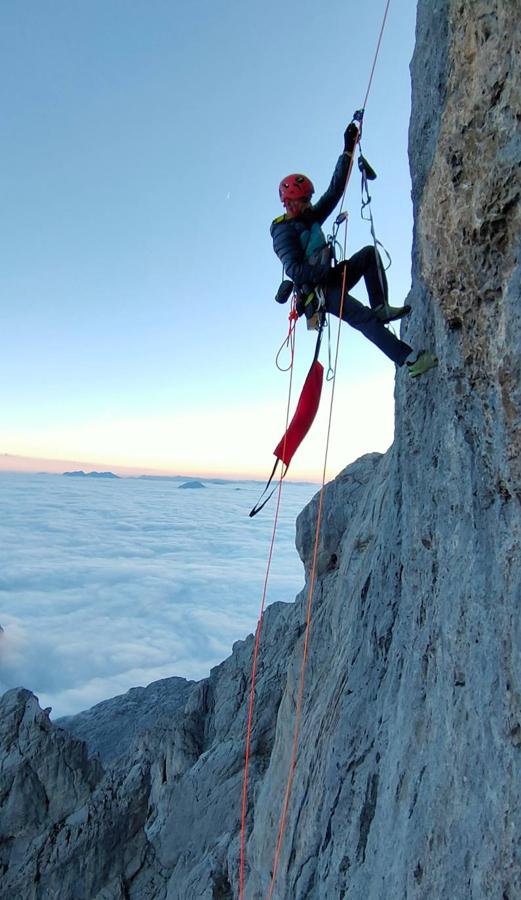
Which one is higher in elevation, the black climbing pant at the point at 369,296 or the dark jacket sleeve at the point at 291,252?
the dark jacket sleeve at the point at 291,252

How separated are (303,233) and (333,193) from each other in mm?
544

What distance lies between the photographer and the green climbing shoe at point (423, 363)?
4.43 meters

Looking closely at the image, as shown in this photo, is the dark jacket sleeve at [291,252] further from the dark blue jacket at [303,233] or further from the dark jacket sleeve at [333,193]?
the dark jacket sleeve at [333,193]

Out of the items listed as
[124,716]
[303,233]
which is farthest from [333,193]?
[124,716]

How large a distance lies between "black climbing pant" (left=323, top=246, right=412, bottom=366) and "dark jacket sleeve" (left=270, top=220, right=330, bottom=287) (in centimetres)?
26

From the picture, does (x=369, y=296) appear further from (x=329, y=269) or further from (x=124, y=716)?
(x=124, y=716)

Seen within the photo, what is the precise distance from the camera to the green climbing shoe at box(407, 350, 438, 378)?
4430 mm

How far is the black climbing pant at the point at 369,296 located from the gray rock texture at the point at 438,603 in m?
0.30

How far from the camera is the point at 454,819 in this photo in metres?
3.19

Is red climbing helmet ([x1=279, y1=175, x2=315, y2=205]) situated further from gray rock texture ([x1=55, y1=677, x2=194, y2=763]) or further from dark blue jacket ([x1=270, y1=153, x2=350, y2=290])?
gray rock texture ([x1=55, y1=677, x2=194, y2=763])

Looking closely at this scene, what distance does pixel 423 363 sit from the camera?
4.46 metres

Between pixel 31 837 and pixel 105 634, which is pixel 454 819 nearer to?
pixel 31 837

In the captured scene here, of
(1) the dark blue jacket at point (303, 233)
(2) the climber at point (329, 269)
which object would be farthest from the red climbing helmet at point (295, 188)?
(1) the dark blue jacket at point (303, 233)

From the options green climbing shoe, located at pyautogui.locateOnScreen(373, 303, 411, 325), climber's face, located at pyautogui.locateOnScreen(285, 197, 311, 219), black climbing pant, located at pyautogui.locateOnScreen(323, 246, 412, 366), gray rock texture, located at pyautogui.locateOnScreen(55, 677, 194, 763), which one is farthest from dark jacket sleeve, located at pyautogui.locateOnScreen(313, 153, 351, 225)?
gray rock texture, located at pyautogui.locateOnScreen(55, 677, 194, 763)
